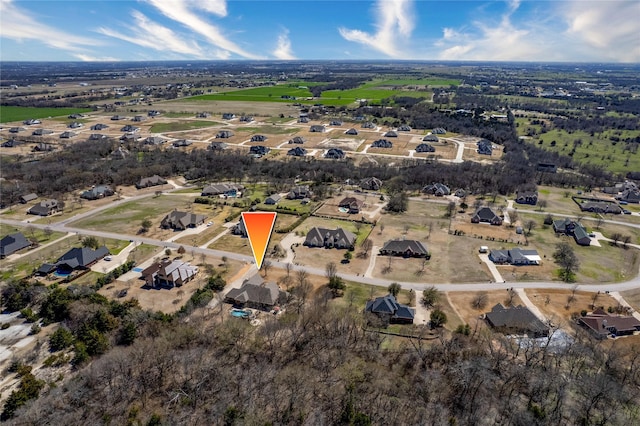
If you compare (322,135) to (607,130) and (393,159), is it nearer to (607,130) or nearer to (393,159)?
(393,159)

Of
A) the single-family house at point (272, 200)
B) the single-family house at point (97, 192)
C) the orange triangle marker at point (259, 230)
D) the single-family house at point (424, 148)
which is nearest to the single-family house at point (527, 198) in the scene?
the single-family house at point (424, 148)

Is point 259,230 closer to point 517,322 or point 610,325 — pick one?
point 517,322

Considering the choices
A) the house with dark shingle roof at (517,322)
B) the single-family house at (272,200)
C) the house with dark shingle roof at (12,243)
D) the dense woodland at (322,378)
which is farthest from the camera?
the single-family house at (272,200)

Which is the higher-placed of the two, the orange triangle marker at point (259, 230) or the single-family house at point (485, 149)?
the orange triangle marker at point (259, 230)

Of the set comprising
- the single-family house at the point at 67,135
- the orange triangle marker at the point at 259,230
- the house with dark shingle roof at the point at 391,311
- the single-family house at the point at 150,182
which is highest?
the orange triangle marker at the point at 259,230

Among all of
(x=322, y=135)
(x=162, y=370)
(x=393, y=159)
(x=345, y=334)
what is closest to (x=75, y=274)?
(x=162, y=370)

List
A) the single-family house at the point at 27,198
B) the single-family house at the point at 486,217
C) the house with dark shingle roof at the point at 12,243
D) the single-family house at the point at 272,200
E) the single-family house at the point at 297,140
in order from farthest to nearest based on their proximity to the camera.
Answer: the single-family house at the point at 297,140 → the single-family house at the point at 272,200 → the single-family house at the point at 27,198 → the single-family house at the point at 486,217 → the house with dark shingle roof at the point at 12,243

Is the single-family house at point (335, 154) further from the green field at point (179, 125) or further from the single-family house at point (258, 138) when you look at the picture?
the green field at point (179, 125)
